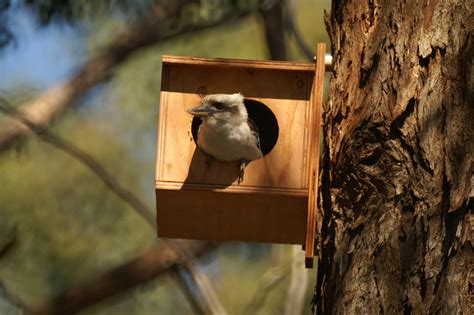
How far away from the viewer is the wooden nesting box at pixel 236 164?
3.56 m

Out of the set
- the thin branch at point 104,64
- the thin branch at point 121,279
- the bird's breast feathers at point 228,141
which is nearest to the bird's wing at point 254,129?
the bird's breast feathers at point 228,141

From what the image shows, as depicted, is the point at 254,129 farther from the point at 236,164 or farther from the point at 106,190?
the point at 106,190

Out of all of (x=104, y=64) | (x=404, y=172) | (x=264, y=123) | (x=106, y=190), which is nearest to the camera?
(x=404, y=172)

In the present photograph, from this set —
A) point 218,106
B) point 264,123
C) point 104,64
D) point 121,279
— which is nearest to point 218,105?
point 218,106

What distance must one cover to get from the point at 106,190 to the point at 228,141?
337cm

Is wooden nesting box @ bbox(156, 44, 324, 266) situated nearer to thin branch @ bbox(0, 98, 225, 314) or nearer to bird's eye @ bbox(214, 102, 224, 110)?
bird's eye @ bbox(214, 102, 224, 110)

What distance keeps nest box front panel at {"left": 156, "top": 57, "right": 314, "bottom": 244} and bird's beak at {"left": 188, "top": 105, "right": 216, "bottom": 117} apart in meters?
0.03

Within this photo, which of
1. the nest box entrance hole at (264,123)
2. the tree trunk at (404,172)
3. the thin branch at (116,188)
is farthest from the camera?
the thin branch at (116,188)

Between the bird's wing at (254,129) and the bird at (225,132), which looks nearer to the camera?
the bird at (225,132)

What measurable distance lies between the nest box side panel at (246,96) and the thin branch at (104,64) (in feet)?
11.3

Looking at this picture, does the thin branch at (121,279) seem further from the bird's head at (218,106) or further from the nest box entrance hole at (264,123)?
the bird's head at (218,106)

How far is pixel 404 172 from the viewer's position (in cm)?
287

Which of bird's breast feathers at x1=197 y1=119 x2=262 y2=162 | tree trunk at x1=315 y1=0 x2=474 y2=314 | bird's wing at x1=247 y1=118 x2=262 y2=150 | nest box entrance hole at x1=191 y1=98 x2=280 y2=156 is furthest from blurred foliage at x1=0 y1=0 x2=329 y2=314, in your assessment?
tree trunk at x1=315 y1=0 x2=474 y2=314

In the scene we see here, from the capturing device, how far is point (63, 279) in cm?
675
